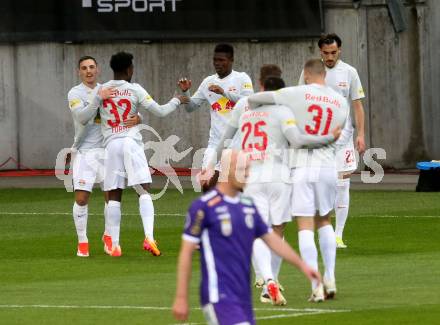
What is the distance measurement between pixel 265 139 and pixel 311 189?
651 mm

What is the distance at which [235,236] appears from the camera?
9.75 m

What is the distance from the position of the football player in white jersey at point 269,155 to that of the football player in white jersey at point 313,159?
12cm

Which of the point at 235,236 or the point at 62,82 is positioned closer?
the point at 235,236

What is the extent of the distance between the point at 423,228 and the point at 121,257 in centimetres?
498

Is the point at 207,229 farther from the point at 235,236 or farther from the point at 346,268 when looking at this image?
the point at 346,268

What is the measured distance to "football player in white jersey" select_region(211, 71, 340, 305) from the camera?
13.9 m

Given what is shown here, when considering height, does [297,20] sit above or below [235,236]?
above

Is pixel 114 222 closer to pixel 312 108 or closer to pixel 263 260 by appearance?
pixel 263 260

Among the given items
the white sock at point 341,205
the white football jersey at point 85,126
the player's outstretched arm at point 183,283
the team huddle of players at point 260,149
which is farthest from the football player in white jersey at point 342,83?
the player's outstretched arm at point 183,283

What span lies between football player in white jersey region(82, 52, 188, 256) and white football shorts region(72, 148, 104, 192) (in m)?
0.14

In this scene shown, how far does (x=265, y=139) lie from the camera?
1414 centimetres

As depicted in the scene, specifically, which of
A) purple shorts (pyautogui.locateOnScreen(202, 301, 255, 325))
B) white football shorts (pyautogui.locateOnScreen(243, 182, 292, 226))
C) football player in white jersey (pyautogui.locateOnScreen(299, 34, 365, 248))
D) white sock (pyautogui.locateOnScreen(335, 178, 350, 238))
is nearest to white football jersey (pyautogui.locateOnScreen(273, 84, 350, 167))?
white football shorts (pyautogui.locateOnScreen(243, 182, 292, 226))

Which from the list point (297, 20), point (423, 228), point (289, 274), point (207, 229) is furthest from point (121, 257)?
point (297, 20)

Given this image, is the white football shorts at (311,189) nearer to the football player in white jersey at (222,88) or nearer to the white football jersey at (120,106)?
the football player in white jersey at (222,88)
